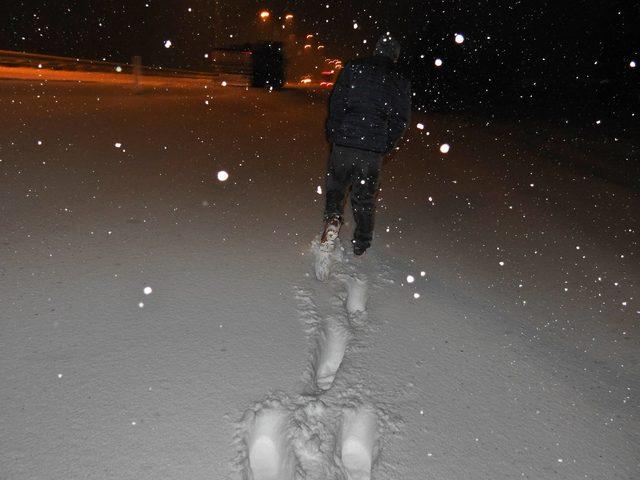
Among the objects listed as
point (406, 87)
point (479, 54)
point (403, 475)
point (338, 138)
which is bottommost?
point (403, 475)

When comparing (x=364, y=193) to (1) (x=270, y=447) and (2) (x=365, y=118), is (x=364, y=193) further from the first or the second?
(1) (x=270, y=447)

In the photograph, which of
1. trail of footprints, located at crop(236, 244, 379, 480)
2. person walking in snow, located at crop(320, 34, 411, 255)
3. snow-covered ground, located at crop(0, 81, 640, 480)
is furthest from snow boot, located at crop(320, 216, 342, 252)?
trail of footprints, located at crop(236, 244, 379, 480)

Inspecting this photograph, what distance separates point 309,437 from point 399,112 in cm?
248

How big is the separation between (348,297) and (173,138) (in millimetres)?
6099

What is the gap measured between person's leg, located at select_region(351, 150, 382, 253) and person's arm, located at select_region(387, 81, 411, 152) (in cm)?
19

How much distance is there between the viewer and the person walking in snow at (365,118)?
3.65 m

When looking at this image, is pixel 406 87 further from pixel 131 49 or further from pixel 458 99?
pixel 131 49

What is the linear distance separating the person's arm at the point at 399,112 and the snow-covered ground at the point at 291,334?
1039 mm

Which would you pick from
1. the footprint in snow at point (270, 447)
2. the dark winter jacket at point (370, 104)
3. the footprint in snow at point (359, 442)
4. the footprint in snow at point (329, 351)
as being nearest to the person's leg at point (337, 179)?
the dark winter jacket at point (370, 104)

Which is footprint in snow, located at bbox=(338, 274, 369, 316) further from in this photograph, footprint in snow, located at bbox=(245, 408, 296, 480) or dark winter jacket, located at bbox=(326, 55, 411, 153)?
footprint in snow, located at bbox=(245, 408, 296, 480)

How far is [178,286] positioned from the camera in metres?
3.32

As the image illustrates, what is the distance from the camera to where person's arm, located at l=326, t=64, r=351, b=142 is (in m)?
3.69

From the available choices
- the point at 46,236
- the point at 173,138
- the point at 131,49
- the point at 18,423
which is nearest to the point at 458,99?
the point at 131,49

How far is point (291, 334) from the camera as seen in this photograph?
2.87 meters
